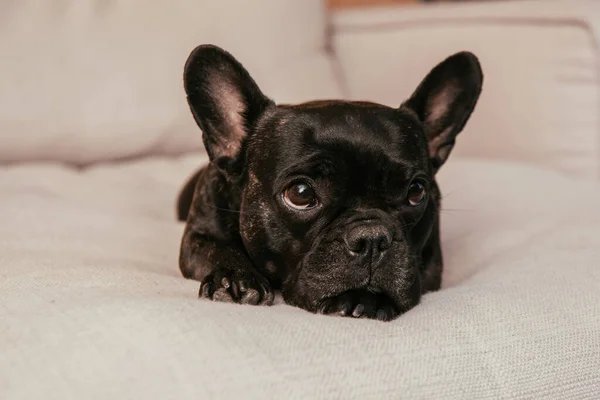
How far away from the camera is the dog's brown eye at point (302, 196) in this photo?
167 centimetres

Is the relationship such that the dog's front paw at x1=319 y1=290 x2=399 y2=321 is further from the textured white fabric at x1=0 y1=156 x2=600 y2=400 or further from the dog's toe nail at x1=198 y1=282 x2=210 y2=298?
the dog's toe nail at x1=198 y1=282 x2=210 y2=298

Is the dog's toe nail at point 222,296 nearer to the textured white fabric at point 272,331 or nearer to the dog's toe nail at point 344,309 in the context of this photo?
→ the textured white fabric at point 272,331

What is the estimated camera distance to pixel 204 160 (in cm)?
316

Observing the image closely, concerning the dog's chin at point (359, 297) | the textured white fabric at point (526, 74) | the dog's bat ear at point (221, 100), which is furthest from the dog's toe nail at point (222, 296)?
the textured white fabric at point (526, 74)

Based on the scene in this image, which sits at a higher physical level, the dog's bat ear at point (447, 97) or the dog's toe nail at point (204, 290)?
the dog's bat ear at point (447, 97)

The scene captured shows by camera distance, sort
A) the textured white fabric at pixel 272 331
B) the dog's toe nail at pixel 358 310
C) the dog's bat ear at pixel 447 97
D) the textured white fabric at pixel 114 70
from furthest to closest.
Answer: the textured white fabric at pixel 114 70, the dog's bat ear at pixel 447 97, the dog's toe nail at pixel 358 310, the textured white fabric at pixel 272 331

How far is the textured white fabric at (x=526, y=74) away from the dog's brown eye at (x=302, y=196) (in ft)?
5.86

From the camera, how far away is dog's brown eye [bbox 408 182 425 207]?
176 cm

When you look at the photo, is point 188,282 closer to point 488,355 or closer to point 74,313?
point 74,313

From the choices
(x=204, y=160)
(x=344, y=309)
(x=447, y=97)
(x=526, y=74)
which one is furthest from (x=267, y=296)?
(x=526, y=74)

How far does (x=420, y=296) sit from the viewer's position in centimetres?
167

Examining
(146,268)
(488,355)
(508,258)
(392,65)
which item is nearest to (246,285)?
(146,268)

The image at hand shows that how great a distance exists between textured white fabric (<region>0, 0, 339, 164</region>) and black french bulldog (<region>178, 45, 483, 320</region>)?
106cm

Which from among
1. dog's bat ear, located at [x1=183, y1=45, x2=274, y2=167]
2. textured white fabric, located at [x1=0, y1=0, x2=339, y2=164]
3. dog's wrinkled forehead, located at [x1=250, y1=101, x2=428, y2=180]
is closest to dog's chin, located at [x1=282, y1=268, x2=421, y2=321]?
Answer: dog's wrinkled forehead, located at [x1=250, y1=101, x2=428, y2=180]
